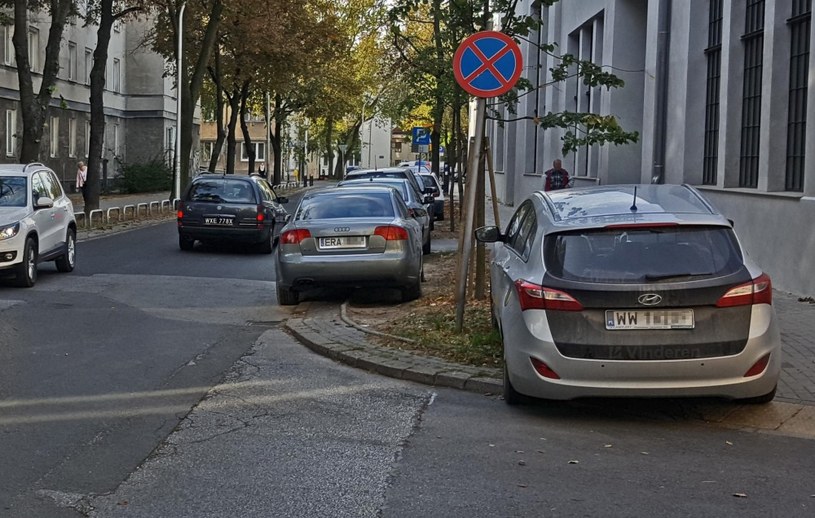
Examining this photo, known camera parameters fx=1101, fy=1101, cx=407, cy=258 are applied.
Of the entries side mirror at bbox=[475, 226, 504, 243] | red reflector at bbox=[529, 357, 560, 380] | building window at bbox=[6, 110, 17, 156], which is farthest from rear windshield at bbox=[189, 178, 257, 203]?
building window at bbox=[6, 110, 17, 156]

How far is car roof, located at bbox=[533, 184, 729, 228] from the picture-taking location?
7.40 metres

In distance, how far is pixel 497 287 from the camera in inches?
356

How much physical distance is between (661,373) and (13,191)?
11487mm

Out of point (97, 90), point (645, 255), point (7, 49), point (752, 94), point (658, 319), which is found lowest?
point (658, 319)

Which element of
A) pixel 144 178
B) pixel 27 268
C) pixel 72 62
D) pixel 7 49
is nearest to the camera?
pixel 27 268

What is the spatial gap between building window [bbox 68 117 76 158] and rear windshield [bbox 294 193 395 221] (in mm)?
38445

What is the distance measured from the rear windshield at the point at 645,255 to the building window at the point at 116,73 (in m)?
52.5

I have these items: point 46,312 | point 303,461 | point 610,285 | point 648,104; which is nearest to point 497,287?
point 610,285

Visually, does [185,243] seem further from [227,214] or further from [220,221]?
[227,214]

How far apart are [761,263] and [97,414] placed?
10342mm

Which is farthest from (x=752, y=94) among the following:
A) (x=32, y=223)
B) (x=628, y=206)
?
(x=32, y=223)

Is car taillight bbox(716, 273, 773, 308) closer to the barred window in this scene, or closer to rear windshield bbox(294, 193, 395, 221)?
rear windshield bbox(294, 193, 395, 221)

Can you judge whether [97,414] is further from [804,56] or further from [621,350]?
[804,56]

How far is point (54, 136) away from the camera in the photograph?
47.8 metres
